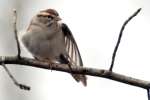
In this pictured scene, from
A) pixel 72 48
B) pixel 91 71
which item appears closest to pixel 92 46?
pixel 72 48

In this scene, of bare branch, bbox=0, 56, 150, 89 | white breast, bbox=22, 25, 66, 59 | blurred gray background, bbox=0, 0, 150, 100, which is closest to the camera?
bare branch, bbox=0, 56, 150, 89

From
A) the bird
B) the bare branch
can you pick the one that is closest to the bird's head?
the bird

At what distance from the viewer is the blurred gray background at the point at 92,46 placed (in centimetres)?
95

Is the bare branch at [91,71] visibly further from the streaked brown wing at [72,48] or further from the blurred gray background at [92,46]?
the blurred gray background at [92,46]

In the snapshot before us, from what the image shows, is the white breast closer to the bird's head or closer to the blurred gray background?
Answer: the bird's head

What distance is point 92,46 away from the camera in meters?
0.98

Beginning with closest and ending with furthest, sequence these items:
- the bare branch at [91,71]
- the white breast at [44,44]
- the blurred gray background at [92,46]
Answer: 1. the bare branch at [91,71]
2. the white breast at [44,44]
3. the blurred gray background at [92,46]

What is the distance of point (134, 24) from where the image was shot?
972 mm

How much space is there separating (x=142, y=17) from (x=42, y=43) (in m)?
0.43

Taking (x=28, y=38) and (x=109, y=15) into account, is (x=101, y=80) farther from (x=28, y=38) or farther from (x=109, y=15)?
(x=28, y=38)

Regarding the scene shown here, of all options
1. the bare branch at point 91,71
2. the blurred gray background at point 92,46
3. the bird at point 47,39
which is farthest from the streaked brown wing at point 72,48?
the blurred gray background at point 92,46

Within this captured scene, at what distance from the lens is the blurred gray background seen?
0.95 metres

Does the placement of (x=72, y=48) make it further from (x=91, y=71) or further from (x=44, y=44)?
(x=91, y=71)

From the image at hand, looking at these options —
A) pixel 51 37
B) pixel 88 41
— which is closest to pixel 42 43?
pixel 51 37
